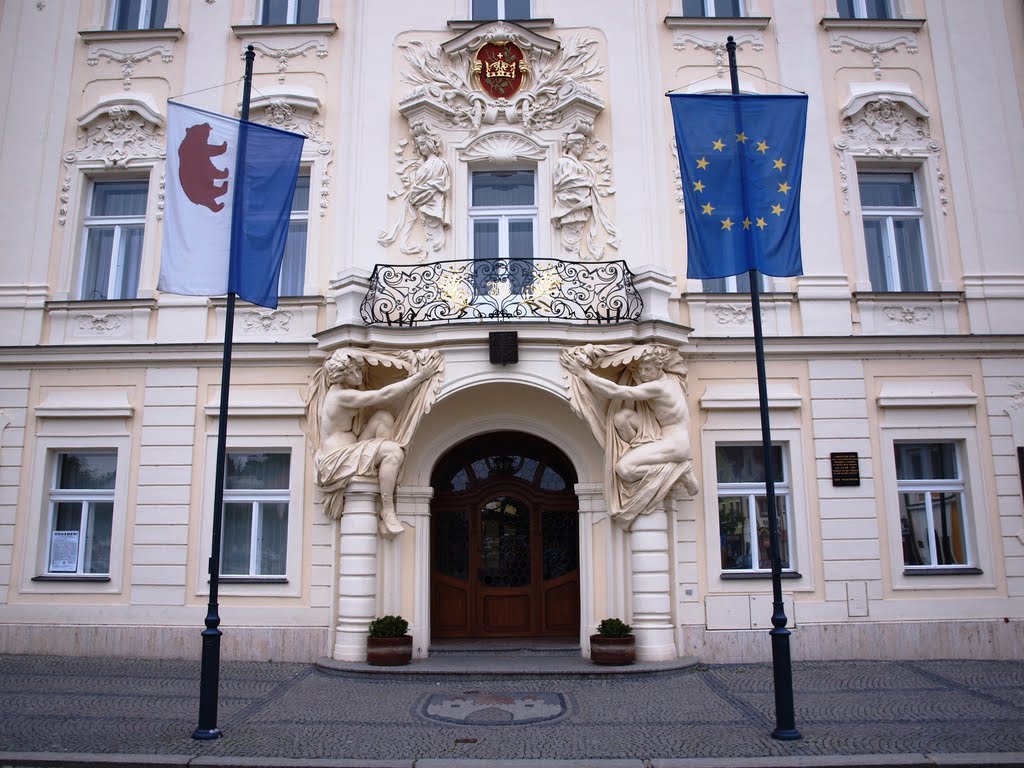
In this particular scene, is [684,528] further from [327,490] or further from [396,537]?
[327,490]

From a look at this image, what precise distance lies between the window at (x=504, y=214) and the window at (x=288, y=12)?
3813 mm

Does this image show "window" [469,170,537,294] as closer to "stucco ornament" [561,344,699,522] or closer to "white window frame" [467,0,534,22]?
"stucco ornament" [561,344,699,522]

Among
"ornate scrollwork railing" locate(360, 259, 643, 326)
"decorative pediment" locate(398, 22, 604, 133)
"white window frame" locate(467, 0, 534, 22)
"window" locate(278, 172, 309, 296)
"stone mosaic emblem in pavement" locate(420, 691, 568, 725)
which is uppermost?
"white window frame" locate(467, 0, 534, 22)

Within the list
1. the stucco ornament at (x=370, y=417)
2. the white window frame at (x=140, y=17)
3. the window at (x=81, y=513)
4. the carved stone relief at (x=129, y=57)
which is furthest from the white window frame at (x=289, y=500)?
the white window frame at (x=140, y=17)

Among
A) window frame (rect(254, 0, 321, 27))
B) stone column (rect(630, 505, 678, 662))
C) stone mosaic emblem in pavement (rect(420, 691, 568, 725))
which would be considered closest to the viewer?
stone mosaic emblem in pavement (rect(420, 691, 568, 725))

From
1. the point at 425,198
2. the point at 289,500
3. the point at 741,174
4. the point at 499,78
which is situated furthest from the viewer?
the point at 499,78

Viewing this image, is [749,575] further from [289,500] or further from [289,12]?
[289,12]

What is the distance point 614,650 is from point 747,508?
284cm

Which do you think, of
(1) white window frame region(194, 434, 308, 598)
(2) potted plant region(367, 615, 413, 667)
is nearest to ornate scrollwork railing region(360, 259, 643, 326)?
(1) white window frame region(194, 434, 308, 598)

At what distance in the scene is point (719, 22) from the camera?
12117 mm

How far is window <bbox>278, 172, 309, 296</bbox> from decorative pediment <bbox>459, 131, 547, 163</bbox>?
2462 mm

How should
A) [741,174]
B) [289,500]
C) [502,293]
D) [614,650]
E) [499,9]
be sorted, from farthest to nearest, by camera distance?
1. [499,9]
2. [289,500]
3. [502,293]
4. [614,650]
5. [741,174]

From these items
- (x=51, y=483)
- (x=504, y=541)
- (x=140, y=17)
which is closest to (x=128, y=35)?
(x=140, y=17)

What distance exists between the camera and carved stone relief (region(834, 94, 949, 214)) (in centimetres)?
1177
